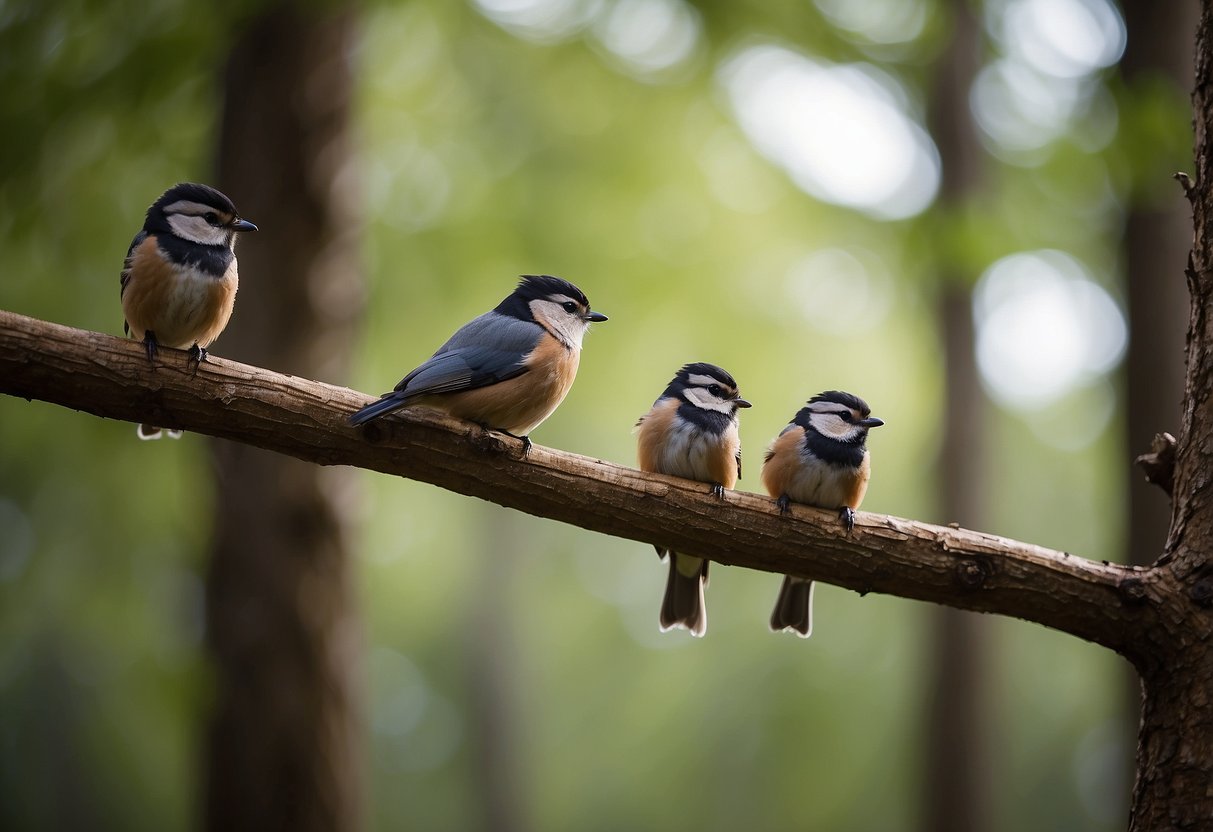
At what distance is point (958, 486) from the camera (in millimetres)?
7387

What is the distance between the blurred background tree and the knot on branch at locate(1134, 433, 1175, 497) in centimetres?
277

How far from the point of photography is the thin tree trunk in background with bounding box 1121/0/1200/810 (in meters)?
5.94

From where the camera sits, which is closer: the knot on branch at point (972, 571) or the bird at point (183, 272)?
the knot on branch at point (972, 571)

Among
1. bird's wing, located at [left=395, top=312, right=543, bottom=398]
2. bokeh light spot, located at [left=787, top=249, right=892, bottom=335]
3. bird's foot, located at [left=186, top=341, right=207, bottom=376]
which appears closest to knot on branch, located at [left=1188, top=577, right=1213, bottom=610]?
bird's wing, located at [left=395, top=312, right=543, bottom=398]

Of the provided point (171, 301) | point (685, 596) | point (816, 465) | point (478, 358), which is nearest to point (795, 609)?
point (685, 596)

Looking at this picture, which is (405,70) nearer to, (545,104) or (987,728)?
(545,104)

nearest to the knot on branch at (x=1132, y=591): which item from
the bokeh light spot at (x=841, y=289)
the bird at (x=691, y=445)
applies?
the bird at (x=691, y=445)

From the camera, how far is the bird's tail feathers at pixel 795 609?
4.48 meters

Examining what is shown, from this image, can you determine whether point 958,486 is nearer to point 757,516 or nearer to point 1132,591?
point 1132,591

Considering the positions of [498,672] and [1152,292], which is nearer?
[1152,292]

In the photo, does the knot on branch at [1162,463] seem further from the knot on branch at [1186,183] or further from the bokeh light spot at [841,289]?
the bokeh light spot at [841,289]

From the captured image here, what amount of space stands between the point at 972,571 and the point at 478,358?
203 cm

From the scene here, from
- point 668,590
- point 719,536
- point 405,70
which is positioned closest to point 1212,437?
point 719,536

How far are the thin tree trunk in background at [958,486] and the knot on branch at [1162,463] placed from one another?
3.22 metres
